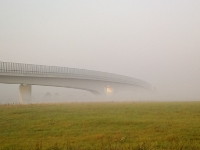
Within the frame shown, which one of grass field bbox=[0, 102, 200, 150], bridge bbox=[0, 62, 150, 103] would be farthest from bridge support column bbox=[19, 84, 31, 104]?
grass field bbox=[0, 102, 200, 150]

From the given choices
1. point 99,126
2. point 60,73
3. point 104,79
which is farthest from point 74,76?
point 99,126

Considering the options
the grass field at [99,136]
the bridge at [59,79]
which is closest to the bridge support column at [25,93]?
the bridge at [59,79]

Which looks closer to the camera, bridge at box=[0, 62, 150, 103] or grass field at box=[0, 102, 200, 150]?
grass field at box=[0, 102, 200, 150]

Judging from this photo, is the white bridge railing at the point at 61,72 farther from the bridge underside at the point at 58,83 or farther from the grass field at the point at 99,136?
the grass field at the point at 99,136

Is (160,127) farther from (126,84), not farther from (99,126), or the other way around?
(126,84)

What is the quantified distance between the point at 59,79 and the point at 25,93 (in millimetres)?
11663

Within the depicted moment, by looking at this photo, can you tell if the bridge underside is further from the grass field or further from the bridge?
the grass field

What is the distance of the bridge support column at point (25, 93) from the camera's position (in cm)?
5884

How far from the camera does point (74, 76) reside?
239 feet

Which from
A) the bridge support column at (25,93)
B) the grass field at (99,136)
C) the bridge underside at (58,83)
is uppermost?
the bridge underside at (58,83)

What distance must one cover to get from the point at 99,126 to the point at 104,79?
67786mm

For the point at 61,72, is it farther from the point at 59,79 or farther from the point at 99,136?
the point at 99,136

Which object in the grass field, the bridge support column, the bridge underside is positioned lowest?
the grass field

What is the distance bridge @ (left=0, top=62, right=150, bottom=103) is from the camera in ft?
191
